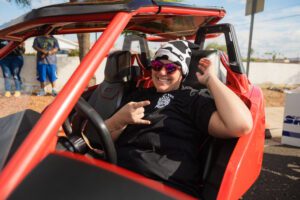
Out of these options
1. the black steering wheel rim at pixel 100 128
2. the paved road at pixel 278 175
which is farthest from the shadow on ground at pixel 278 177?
the black steering wheel rim at pixel 100 128

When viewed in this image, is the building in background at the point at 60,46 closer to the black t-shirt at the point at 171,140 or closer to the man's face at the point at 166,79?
the man's face at the point at 166,79

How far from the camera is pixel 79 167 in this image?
105cm

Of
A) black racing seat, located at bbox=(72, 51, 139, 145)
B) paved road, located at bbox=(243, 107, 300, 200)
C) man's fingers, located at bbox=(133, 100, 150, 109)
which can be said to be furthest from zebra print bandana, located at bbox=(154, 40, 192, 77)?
paved road, located at bbox=(243, 107, 300, 200)

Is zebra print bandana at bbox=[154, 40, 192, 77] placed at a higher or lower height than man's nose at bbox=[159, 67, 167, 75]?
higher

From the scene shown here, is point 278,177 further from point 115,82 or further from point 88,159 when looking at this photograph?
point 88,159

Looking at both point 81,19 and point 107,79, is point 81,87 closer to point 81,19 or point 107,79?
point 81,19

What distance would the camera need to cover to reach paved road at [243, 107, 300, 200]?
9.64 feet

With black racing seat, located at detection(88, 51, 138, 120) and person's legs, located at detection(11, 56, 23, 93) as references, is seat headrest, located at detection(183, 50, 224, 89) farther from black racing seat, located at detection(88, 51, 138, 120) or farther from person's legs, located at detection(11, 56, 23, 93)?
person's legs, located at detection(11, 56, 23, 93)

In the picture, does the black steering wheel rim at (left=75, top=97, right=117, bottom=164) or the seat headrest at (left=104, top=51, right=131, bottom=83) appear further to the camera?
the seat headrest at (left=104, top=51, right=131, bottom=83)

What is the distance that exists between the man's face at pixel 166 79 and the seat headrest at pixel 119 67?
0.79 m

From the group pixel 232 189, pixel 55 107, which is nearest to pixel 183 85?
pixel 232 189

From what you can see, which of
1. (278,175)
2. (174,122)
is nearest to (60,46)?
(278,175)

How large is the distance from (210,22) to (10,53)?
1.46 metres

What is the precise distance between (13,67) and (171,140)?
3.67 ft
